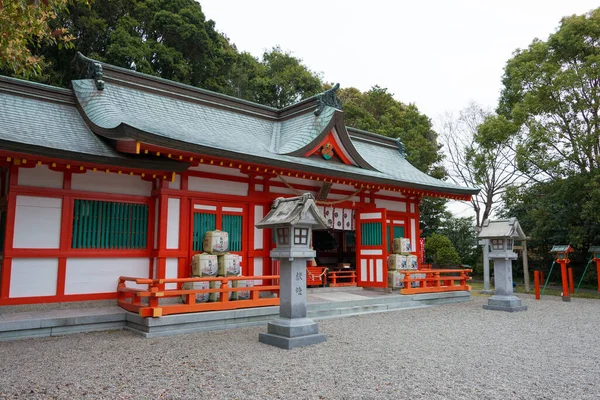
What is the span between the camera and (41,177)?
8.20 meters

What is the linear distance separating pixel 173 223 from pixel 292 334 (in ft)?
13.1

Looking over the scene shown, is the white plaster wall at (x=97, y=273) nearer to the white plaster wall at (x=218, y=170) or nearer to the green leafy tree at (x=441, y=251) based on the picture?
the white plaster wall at (x=218, y=170)

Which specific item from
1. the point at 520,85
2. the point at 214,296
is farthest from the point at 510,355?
the point at 520,85

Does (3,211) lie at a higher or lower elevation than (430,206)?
lower

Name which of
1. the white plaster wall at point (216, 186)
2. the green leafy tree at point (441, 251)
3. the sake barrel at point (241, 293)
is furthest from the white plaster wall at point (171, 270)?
the green leafy tree at point (441, 251)

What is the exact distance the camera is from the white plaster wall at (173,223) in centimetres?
912

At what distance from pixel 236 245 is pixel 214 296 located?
180cm

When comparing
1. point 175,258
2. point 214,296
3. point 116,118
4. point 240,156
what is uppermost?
point 116,118

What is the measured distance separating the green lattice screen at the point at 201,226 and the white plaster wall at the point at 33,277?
110 inches

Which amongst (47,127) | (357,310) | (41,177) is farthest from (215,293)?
(47,127)

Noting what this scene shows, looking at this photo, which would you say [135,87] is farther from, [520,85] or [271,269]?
[520,85]

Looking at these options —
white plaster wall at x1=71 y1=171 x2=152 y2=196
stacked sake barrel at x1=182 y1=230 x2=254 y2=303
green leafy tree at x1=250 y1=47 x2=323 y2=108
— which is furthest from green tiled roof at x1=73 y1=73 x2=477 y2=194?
green leafy tree at x1=250 y1=47 x2=323 y2=108

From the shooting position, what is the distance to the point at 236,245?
10242mm

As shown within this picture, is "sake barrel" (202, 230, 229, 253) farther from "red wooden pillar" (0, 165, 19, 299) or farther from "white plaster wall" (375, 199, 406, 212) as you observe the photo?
"white plaster wall" (375, 199, 406, 212)
